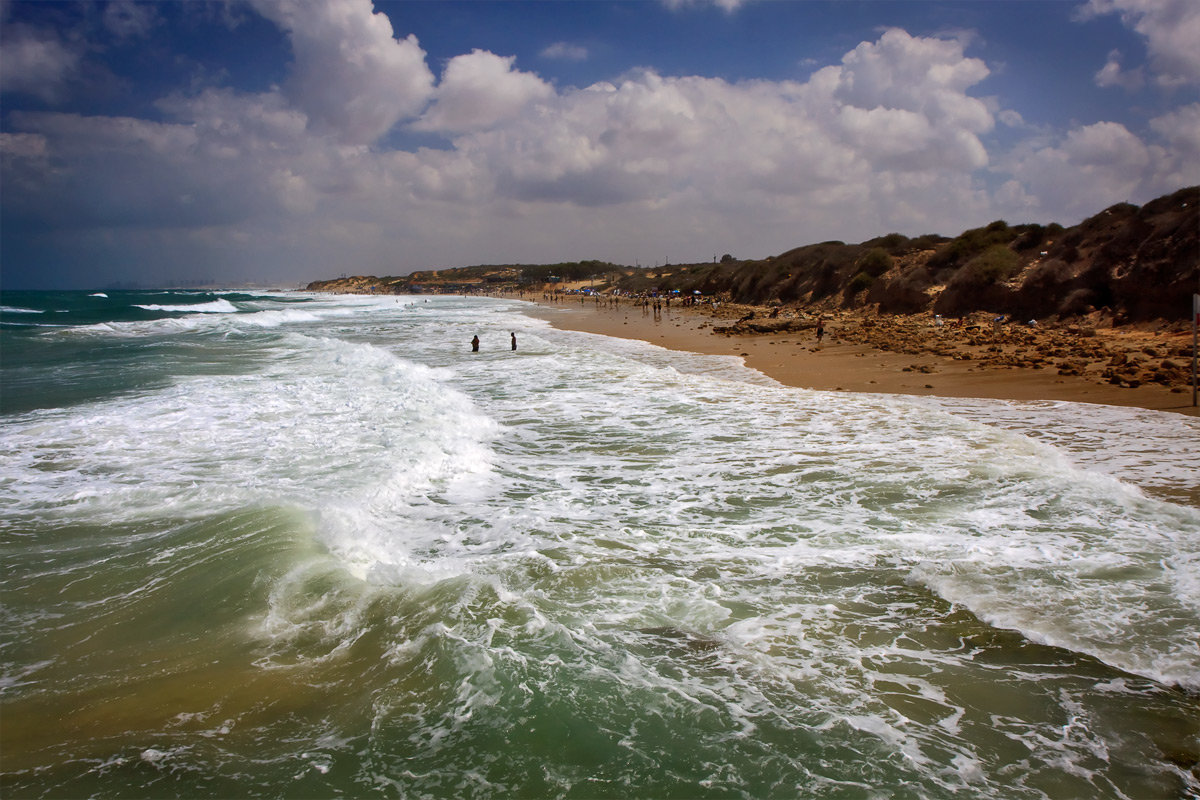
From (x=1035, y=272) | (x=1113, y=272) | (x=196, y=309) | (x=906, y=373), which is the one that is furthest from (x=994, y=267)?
(x=196, y=309)

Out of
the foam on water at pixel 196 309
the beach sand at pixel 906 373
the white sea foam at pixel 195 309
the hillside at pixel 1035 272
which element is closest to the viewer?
the beach sand at pixel 906 373

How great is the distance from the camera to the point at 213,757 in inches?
158

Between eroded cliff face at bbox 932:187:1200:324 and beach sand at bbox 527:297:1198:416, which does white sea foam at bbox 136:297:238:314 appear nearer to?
beach sand at bbox 527:297:1198:416

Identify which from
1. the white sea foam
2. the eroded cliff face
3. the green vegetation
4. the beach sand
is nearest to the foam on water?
the white sea foam


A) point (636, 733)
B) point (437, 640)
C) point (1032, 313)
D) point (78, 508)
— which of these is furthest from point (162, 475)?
point (1032, 313)

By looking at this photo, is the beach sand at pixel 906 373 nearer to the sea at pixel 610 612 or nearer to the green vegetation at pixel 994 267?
the sea at pixel 610 612

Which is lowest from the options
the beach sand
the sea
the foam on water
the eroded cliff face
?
the sea

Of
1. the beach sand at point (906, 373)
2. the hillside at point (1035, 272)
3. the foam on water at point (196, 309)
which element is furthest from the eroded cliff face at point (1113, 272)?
the foam on water at point (196, 309)

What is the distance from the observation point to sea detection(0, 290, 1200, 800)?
3.95 m

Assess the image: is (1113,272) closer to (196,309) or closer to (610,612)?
(610,612)

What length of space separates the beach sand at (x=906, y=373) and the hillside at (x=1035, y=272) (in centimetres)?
318

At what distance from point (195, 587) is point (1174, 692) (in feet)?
27.3

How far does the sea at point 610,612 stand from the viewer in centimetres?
395

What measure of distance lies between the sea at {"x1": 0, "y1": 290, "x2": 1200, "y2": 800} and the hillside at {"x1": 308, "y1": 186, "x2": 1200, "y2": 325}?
1598 centimetres
